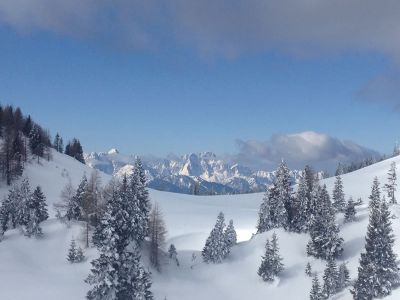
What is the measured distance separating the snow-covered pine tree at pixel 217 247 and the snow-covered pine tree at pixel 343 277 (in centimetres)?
1924

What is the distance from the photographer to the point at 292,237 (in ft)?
260

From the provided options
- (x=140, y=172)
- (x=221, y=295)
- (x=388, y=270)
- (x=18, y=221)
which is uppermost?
(x=140, y=172)

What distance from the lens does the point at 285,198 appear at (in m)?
79.9

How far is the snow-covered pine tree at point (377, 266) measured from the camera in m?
57.8

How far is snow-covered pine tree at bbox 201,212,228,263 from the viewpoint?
246 feet

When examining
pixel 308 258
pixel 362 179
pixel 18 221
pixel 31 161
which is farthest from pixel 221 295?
pixel 362 179

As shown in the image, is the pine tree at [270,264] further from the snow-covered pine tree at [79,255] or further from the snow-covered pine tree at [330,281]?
the snow-covered pine tree at [79,255]

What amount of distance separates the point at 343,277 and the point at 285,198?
18885mm

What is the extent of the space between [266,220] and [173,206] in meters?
47.9

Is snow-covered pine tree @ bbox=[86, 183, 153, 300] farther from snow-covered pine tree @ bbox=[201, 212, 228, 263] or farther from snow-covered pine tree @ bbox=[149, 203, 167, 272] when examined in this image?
snow-covered pine tree @ bbox=[201, 212, 228, 263]

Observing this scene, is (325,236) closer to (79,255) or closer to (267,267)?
(267,267)

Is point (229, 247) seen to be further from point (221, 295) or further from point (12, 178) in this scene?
point (12, 178)

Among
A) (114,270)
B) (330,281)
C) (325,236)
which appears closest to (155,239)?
(114,270)

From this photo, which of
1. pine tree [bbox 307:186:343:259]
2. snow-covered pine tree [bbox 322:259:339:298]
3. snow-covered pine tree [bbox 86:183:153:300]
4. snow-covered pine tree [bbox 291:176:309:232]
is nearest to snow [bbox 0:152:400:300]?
snow-covered pine tree [bbox 322:259:339:298]
